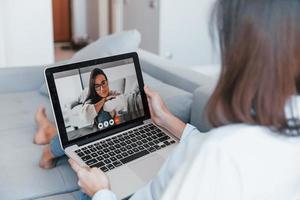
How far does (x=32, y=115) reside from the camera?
1.99 meters

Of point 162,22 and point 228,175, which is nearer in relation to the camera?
point 228,175

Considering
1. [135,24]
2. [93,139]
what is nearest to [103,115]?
[93,139]

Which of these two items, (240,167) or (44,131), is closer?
(240,167)

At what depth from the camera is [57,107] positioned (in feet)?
4.10

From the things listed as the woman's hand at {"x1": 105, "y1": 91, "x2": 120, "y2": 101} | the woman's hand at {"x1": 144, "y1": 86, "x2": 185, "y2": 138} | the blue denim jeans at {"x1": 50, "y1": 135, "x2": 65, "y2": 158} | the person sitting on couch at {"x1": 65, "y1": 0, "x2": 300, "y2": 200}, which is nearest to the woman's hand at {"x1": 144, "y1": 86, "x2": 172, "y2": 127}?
the woman's hand at {"x1": 144, "y1": 86, "x2": 185, "y2": 138}

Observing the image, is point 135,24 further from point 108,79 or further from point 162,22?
point 108,79

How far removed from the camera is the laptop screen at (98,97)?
4.16 feet

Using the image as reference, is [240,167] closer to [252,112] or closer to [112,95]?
[252,112]

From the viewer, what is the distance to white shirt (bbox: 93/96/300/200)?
2.21 feet

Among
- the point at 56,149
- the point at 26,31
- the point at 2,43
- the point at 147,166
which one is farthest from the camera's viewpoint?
the point at 26,31

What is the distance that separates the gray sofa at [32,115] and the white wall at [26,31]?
121 cm

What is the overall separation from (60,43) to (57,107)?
5.38 meters

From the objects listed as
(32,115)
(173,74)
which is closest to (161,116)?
(173,74)

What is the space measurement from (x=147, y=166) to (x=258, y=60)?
2.16ft
